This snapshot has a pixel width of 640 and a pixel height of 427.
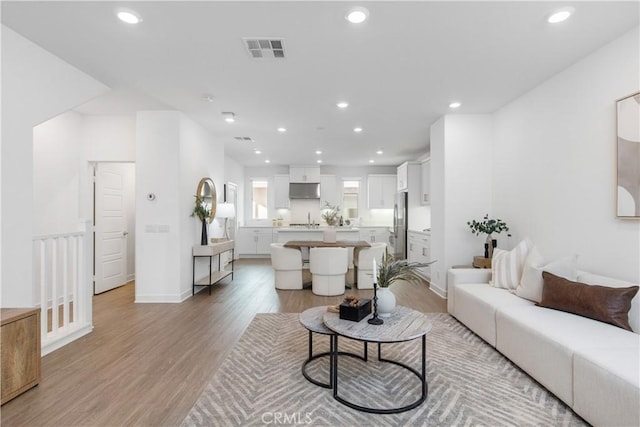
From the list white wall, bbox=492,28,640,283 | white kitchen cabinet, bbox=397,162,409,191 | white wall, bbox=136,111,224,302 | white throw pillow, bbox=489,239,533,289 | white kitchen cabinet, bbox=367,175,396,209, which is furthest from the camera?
white kitchen cabinet, bbox=367,175,396,209

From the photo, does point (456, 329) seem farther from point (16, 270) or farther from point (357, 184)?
point (357, 184)

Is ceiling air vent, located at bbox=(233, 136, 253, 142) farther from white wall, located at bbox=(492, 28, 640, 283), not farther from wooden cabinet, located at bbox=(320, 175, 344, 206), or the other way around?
white wall, located at bbox=(492, 28, 640, 283)

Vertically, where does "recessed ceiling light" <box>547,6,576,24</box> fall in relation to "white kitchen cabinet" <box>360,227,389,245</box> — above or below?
above

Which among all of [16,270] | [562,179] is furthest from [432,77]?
[16,270]

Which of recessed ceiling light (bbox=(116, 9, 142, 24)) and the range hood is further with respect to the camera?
the range hood

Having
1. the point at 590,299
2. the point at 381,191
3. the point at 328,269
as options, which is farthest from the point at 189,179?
the point at 381,191

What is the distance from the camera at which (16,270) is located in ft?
8.58

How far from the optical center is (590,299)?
2.44 meters

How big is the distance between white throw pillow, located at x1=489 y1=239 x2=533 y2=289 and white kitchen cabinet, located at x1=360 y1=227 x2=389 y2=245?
546 centimetres

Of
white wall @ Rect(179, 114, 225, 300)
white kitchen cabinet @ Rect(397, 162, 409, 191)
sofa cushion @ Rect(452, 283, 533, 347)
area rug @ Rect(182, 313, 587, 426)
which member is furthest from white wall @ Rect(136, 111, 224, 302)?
white kitchen cabinet @ Rect(397, 162, 409, 191)

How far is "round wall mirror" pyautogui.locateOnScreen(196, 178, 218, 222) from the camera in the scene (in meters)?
5.27

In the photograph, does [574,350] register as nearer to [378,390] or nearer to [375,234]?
[378,390]

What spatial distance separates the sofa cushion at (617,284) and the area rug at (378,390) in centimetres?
81

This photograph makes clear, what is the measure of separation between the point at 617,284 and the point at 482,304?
103 cm
